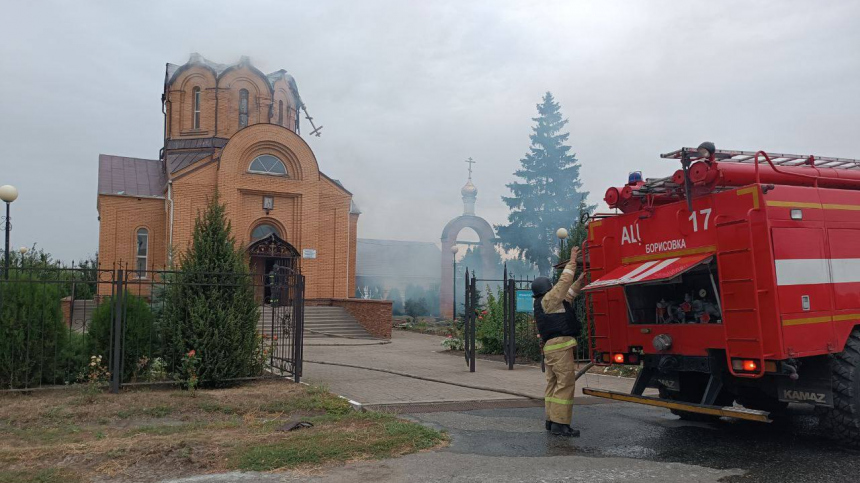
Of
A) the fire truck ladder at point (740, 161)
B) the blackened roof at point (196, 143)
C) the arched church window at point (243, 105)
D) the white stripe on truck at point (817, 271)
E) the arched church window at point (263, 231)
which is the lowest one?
the white stripe on truck at point (817, 271)

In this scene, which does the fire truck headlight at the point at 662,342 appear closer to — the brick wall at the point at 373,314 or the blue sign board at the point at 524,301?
the blue sign board at the point at 524,301

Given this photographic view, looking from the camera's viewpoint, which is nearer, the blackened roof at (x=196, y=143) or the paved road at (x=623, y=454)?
the paved road at (x=623, y=454)

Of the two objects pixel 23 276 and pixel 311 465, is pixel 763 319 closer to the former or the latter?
pixel 311 465

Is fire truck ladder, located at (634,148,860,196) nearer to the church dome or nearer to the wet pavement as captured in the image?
the wet pavement

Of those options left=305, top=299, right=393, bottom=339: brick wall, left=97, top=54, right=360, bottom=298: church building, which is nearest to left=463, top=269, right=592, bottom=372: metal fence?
left=305, top=299, right=393, bottom=339: brick wall

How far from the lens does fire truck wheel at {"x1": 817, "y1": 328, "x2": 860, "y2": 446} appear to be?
5852 mm

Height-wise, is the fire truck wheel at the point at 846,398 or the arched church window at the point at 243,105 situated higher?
the arched church window at the point at 243,105

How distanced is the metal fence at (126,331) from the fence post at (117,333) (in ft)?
0.05

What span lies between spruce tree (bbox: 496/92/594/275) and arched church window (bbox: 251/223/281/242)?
65.0 feet

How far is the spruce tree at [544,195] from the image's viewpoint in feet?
145

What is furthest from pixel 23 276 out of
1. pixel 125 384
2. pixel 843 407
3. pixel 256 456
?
pixel 843 407

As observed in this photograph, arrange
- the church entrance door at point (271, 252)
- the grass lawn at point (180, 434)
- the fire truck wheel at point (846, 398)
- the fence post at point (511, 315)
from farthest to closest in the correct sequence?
1. the church entrance door at point (271, 252)
2. the fence post at point (511, 315)
3. the fire truck wheel at point (846, 398)
4. the grass lawn at point (180, 434)

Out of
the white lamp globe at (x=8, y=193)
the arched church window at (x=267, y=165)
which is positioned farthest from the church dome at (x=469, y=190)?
the white lamp globe at (x=8, y=193)

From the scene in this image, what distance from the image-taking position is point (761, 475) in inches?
210
